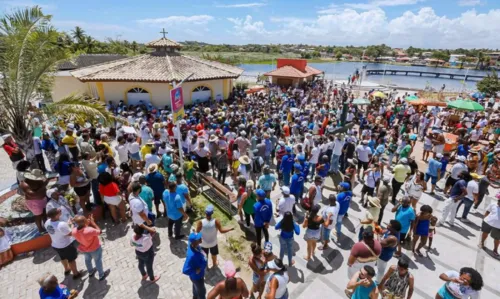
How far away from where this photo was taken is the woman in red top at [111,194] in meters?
5.61

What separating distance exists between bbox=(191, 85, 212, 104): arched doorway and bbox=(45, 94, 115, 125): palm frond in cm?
1181

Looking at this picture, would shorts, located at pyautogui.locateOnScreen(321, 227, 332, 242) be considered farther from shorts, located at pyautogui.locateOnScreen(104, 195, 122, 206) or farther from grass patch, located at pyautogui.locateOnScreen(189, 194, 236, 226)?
shorts, located at pyautogui.locateOnScreen(104, 195, 122, 206)

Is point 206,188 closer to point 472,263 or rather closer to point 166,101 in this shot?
point 472,263

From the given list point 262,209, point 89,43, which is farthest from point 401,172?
point 89,43

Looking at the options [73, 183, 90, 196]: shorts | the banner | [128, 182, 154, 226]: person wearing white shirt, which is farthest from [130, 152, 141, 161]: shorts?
[128, 182, 154, 226]: person wearing white shirt

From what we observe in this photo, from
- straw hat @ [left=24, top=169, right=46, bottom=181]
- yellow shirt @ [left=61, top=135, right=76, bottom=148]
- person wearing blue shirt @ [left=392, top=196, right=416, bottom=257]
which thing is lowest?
person wearing blue shirt @ [left=392, top=196, right=416, bottom=257]

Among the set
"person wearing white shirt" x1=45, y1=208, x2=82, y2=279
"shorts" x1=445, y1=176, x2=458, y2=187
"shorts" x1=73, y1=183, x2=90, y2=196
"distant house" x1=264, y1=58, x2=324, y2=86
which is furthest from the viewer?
"distant house" x1=264, y1=58, x2=324, y2=86

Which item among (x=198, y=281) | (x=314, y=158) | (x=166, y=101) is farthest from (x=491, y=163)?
(x=166, y=101)

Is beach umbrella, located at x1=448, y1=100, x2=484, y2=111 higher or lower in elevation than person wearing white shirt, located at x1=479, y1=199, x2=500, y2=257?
higher

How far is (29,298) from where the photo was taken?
4453 mm

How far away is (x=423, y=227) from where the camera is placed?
5262 millimetres

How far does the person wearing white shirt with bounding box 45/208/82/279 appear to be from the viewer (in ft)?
13.8

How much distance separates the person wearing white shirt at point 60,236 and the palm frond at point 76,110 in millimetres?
3257

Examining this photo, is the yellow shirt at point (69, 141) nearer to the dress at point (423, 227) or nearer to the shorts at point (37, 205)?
the shorts at point (37, 205)
